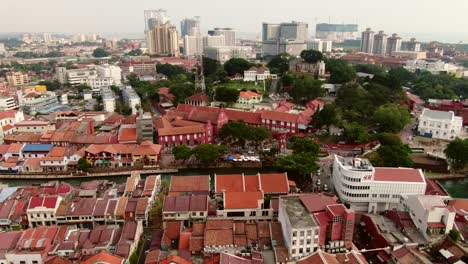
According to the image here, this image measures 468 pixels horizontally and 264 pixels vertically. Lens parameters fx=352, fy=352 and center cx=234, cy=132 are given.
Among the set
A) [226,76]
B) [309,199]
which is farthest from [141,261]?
[226,76]

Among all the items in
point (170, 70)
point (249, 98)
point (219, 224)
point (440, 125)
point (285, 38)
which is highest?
point (285, 38)

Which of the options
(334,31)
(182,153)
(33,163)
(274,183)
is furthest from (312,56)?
(334,31)

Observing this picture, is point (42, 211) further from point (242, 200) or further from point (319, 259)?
point (319, 259)

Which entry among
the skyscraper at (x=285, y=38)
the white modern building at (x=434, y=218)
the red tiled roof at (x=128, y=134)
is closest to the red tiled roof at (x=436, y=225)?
the white modern building at (x=434, y=218)

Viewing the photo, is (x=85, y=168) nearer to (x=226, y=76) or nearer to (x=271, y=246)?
(x=271, y=246)

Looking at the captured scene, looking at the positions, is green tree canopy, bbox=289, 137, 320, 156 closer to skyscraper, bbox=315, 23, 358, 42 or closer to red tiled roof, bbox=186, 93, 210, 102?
red tiled roof, bbox=186, 93, 210, 102

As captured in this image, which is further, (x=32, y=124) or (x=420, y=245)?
(x=32, y=124)

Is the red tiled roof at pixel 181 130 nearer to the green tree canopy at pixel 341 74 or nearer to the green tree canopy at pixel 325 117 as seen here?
the green tree canopy at pixel 325 117
